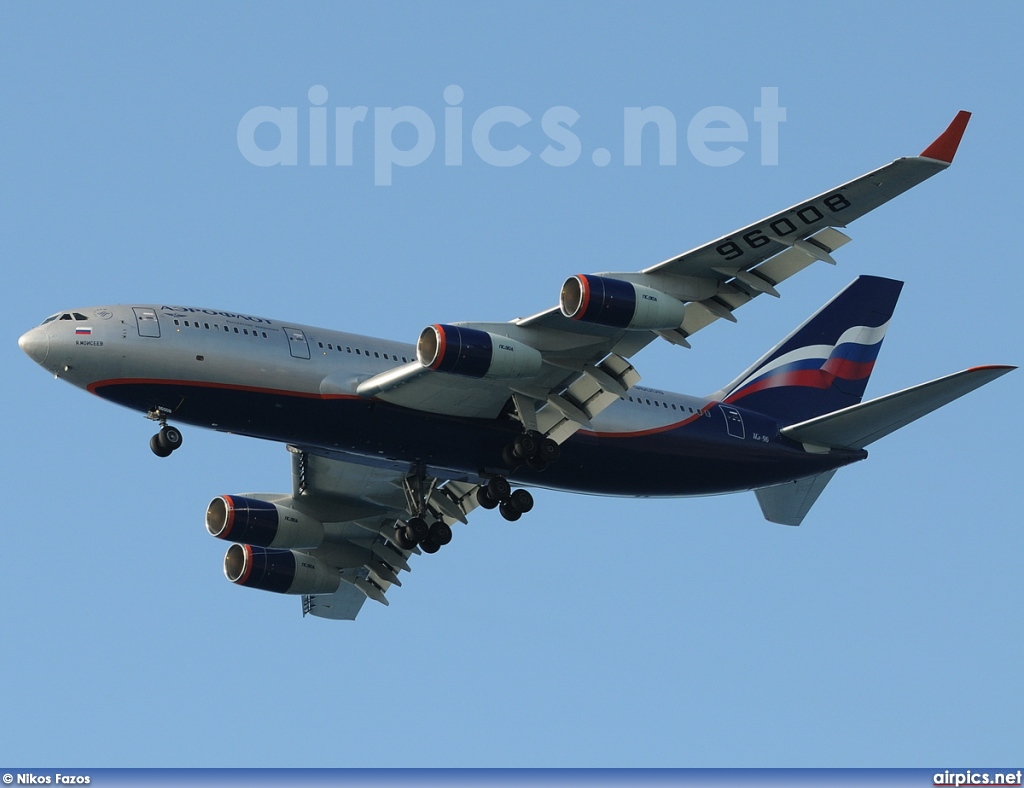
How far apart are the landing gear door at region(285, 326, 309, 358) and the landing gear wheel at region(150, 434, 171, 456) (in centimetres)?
383

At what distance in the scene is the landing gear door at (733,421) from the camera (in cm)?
4562

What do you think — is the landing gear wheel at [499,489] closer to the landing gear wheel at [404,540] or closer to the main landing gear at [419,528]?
the main landing gear at [419,528]

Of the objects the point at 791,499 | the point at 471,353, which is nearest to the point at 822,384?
the point at 791,499

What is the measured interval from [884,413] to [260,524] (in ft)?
59.6

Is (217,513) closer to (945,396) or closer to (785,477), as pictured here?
(785,477)

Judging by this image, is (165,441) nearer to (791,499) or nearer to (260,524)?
(260,524)

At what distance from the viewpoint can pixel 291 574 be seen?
50156mm

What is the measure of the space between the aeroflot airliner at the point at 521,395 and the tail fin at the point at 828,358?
61 millimetres

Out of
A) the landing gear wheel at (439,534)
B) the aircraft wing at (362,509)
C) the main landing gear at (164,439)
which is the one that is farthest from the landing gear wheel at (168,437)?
the landing gear wheel at (439,534)


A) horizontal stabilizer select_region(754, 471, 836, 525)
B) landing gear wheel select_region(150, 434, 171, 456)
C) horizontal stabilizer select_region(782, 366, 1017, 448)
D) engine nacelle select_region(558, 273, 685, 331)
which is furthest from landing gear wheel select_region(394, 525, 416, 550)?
horizontal stabilizer select_region(782, 366, 1017, 448)

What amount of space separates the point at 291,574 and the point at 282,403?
39.3 feet

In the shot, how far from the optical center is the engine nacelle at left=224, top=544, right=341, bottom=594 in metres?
49.7

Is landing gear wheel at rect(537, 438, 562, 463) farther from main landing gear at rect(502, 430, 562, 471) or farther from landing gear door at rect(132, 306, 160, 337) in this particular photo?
landing gear door at rect(132, 306, 160, 337)

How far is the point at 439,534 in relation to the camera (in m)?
44.4
